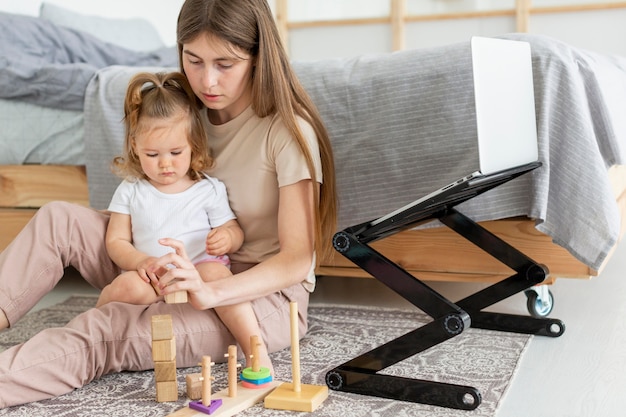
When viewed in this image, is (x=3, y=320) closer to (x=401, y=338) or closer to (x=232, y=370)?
(x=232, y=370)

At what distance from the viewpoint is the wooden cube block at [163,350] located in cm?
130

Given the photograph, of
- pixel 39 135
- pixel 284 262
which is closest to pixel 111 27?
pixel 39 135

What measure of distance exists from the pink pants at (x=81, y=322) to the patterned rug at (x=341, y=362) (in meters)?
0.03

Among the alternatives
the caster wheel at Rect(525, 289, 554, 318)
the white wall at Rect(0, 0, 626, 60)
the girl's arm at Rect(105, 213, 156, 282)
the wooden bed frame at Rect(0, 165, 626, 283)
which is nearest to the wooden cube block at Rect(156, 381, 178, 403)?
the girl's arm at Rect(105, 213, 156, 282)

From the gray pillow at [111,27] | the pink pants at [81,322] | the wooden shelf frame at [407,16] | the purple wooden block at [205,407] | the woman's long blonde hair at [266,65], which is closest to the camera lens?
the purple wooden block at [205,407]

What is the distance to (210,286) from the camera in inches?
53.9

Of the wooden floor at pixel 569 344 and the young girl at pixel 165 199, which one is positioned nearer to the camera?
the wooden floor at pixel 569 344

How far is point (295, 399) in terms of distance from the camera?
1289 millimetres

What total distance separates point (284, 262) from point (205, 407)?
33 cm

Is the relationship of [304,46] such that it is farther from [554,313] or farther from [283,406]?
[283,406]

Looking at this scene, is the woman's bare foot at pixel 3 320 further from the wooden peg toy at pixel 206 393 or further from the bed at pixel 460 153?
the bed at pixel 460 153

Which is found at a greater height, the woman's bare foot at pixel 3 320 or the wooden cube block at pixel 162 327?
the wooden cube block at pixel 162 327

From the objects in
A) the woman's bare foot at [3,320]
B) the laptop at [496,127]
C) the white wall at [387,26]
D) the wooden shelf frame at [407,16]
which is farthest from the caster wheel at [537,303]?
the wooden shelf frame at [407,16]

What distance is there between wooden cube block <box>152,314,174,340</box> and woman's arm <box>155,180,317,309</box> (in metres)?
0.07
